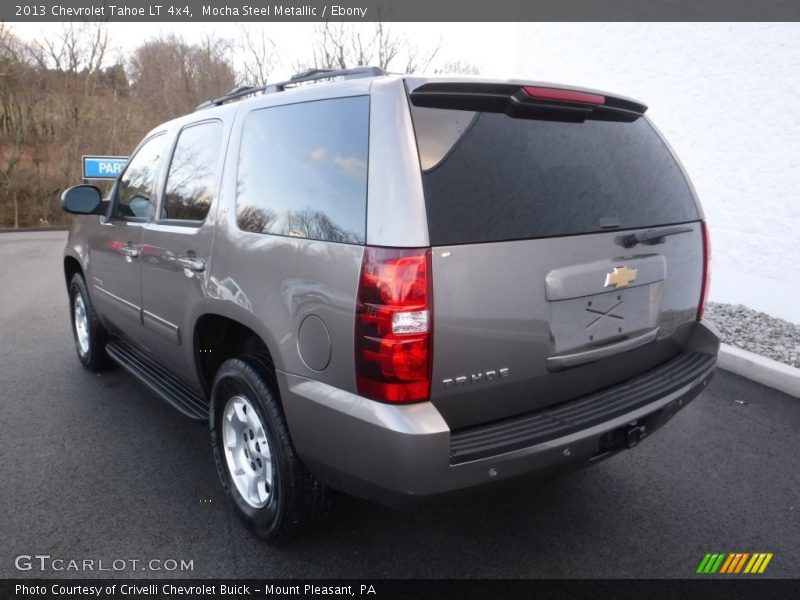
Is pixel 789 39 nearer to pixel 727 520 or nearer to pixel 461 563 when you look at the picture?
pixel 727 520

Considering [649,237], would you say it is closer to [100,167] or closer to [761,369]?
[761,369]

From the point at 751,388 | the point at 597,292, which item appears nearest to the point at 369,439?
the point at 597,292

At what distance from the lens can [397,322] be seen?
1920 millimetres

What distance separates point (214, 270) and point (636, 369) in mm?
2030

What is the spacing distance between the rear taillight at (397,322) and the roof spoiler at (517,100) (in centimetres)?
59

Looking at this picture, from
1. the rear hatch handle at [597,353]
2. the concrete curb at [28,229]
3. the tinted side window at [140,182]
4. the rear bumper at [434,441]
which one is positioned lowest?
the concrete curb at [28,229]

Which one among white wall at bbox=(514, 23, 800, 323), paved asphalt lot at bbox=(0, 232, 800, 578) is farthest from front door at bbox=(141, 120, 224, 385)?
white wall at bbox=(514, 23, 800, 323)

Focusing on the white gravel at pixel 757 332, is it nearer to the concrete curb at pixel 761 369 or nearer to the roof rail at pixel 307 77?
the concrete curb at pixel 761 369

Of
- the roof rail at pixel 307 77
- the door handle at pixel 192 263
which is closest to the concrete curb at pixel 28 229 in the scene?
the roof rail at pixel 307 77

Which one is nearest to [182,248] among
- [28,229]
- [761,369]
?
[761,369]

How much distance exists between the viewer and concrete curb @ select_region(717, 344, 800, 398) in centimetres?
443

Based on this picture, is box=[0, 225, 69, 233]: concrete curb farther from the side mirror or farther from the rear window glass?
the rear window glass

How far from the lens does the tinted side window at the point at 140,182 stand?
3.72m

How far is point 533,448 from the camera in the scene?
6.86ft
